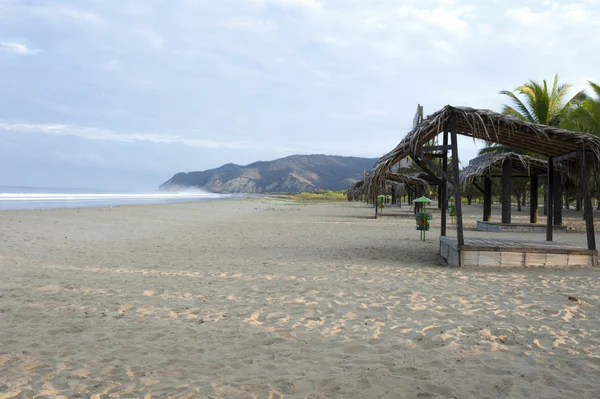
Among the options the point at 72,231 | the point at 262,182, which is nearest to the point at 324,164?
the point at 262,182

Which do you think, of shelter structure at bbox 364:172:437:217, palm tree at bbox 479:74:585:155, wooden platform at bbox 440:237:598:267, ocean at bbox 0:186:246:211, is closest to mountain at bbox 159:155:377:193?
ocean at bbox 0:186:246:211

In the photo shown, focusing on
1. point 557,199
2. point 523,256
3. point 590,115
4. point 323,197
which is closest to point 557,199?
point 557,199

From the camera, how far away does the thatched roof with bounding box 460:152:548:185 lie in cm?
1472

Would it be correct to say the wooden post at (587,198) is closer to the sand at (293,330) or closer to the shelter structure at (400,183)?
the sand at (293,330)

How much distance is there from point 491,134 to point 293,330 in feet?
18.7

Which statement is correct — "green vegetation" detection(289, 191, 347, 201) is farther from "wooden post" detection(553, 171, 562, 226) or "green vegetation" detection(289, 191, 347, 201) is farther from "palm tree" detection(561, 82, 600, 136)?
"wooden post" detection(553, 171, 562, 226)

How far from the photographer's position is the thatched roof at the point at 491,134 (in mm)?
7500

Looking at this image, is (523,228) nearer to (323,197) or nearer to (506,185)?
(506,185)

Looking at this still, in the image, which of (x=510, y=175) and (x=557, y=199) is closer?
(x=510, y=175)

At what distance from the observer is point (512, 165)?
1560 centimetres

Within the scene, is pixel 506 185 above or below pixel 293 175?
below

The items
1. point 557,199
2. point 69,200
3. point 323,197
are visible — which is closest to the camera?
point 557,199

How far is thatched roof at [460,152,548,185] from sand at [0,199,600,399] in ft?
26.6

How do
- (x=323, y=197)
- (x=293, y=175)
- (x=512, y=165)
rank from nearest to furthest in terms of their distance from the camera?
(x=512, y=165)
(x=323, y=197)
(x=293, y=175)
